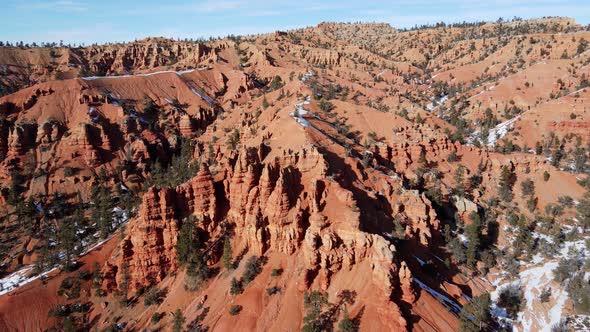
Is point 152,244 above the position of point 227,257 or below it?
above

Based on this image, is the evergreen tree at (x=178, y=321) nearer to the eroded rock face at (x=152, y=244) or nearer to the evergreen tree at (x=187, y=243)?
the evergreen tree at (x=187, y=243)

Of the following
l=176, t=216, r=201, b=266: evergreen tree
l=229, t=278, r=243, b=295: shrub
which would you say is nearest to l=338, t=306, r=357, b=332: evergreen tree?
l=229, t=278, r=243, b=295: shrub

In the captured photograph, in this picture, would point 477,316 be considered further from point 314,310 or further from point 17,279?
point 17,279

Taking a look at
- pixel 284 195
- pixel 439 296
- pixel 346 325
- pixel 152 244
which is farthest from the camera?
pixel 152 244

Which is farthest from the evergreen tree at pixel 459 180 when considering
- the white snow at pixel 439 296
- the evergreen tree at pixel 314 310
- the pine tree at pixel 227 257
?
the pine tree at pixel 227 257

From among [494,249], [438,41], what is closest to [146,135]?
[494,249]

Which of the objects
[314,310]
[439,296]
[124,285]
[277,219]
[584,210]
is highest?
[277,219]

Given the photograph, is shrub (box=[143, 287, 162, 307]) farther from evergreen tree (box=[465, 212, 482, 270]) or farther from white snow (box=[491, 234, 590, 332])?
white snow (box=[491, 234, 590, 332])

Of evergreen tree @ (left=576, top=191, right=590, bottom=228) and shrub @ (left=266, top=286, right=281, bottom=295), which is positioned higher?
evergreen tree @ (left=576, top=191, right=590, bottom=228)

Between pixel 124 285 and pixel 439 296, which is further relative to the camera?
pixel 124 285

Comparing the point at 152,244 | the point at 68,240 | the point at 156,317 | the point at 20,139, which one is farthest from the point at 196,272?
the point at 20,139

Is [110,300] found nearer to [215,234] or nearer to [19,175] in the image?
[215,234]
